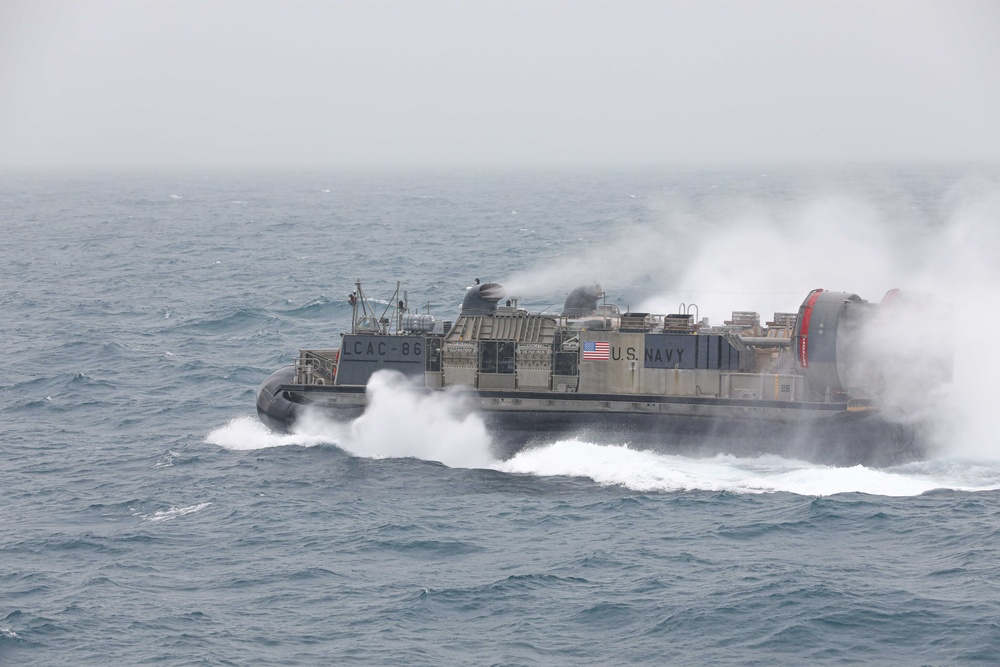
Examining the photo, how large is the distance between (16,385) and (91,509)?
18.1m

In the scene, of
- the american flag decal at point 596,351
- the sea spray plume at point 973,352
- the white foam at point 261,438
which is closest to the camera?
the sea spray plume at point 973,352

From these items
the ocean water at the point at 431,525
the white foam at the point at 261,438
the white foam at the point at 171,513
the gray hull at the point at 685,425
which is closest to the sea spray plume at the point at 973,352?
the ocean water at the point at 431,525

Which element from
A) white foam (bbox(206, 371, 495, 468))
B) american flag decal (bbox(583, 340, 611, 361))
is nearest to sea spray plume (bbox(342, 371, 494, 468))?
white foam (bbox(206, 371, 495, 468))

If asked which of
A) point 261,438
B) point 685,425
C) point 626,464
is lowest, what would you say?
point 261,438

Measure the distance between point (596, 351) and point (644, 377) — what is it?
1857 mm

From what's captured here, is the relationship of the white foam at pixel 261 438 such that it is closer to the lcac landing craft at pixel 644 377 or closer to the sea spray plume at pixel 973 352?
the lcac landing craft at pixel 644 377

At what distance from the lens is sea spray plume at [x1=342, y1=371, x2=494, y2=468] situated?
4159cm

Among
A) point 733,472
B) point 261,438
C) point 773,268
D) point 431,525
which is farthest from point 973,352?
Result: point 773,268

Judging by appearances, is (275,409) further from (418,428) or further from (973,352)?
(973,352)

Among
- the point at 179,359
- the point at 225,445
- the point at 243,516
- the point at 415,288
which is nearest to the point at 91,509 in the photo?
the point at 243,516

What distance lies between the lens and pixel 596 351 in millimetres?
42344

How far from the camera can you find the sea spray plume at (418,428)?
41.6 m

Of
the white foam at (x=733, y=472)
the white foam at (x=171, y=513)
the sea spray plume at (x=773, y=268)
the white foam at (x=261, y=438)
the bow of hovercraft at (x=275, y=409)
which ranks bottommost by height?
the white foam at (x=171, y=513)

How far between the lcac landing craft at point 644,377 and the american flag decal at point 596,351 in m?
0.05
